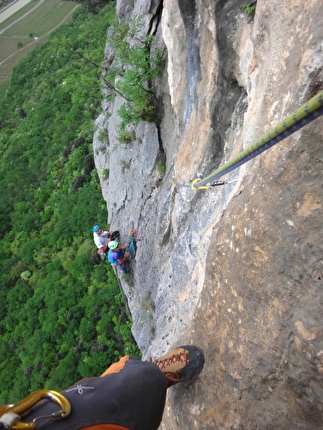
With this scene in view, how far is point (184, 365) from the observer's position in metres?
3.24

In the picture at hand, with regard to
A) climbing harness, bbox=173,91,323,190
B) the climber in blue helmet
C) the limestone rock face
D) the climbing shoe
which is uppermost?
climbing harness, bbox=173,91,323,190

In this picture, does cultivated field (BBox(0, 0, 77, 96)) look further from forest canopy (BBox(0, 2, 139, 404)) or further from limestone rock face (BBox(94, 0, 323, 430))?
limestone rock face (BBox(94, 0, 323, 430))

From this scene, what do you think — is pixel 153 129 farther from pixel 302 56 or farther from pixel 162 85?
pixel 302 56

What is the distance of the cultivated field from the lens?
45.3 m

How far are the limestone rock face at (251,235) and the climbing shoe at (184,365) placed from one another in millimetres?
84

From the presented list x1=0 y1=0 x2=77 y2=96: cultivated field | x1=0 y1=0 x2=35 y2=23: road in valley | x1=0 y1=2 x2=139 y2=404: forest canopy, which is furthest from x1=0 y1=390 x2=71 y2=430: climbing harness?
x1=0 y1=0 x2=35 y2=23: road in valley

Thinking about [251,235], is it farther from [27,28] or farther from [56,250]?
[27,28]

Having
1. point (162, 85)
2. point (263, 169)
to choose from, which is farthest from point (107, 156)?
point (263, 169)

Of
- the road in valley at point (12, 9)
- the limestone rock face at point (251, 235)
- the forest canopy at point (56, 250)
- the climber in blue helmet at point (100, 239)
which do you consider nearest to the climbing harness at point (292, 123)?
the limestone rock face at point (251, 235)

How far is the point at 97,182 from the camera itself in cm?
1717

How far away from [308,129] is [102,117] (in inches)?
530

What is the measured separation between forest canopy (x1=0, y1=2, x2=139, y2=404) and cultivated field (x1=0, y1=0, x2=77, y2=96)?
75.5ft

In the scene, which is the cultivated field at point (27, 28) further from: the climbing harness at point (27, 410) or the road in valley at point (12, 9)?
the climbing harness at point (27, 410)

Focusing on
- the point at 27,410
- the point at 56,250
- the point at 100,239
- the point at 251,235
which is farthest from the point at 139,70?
the point at 56,250
